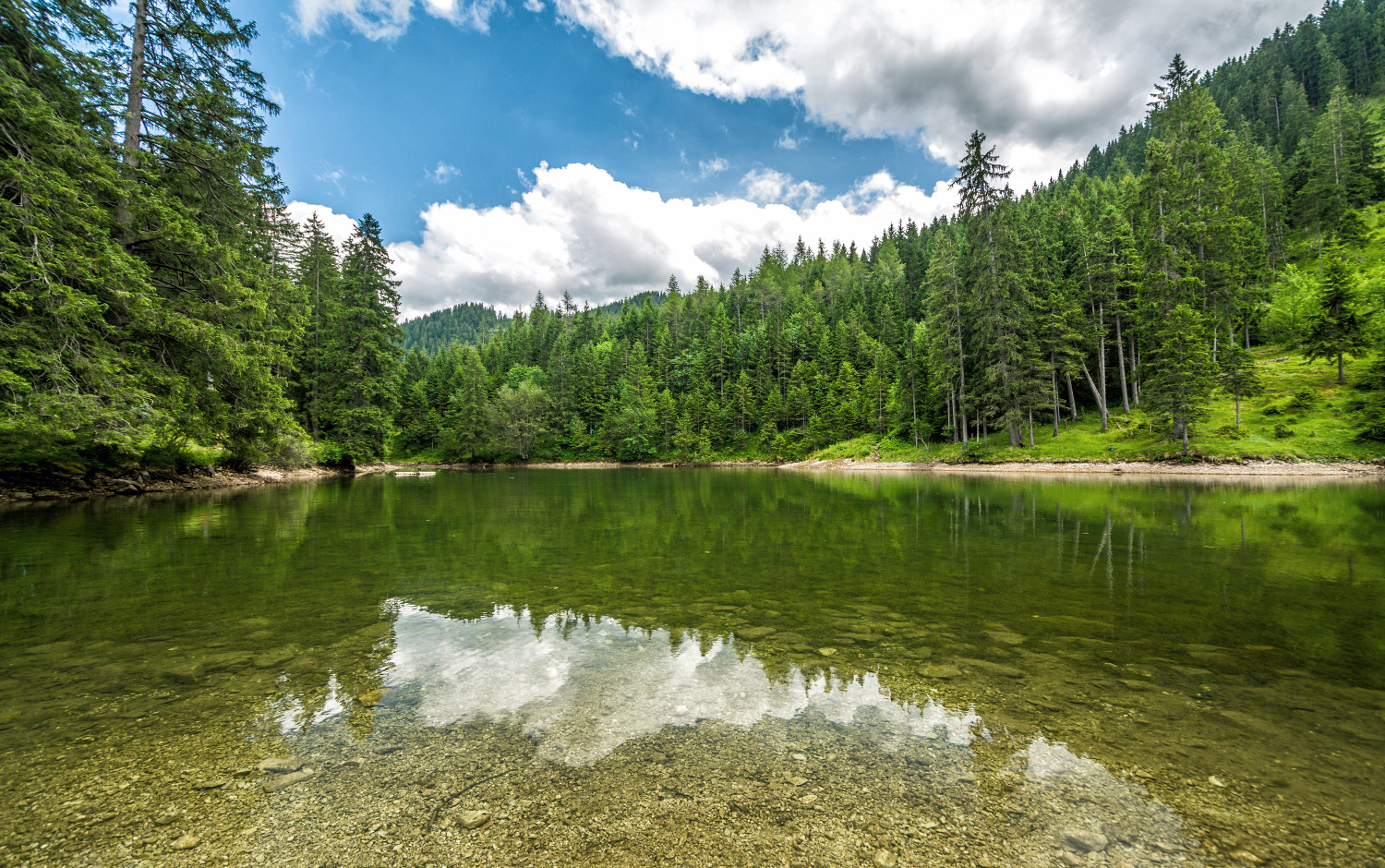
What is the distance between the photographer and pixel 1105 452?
3709cm

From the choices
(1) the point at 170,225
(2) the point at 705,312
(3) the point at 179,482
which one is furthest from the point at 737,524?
(2) the point at 705,312

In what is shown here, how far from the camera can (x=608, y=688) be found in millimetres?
5082

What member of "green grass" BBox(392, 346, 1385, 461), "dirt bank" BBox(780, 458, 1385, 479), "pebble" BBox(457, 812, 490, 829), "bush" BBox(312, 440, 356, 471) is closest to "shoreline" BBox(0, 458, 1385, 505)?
"dirt bank" BBox(780, 458, 1385, 479)

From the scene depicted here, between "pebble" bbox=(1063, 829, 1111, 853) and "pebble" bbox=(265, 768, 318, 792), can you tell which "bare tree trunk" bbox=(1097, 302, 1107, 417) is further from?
"pebble" bbox=(265, 768, 318, 792)

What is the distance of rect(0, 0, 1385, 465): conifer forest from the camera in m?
14.3

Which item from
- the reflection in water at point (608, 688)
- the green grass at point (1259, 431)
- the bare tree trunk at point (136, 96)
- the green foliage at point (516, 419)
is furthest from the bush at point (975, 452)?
the green foliage at point (516, 419)

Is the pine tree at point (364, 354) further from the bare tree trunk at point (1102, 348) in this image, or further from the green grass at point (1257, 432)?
the bare tree trunk at point (1102, 348)

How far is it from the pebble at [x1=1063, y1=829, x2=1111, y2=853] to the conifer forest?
66.4ft

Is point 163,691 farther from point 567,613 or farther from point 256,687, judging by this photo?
point 567,613

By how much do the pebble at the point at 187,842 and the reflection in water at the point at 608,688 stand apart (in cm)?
163

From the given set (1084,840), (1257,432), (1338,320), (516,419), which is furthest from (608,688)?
(516,419)

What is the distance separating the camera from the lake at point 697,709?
301 centimetres

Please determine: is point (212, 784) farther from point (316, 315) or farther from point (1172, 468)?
point (316, 315)

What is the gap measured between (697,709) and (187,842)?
11.2 ft
